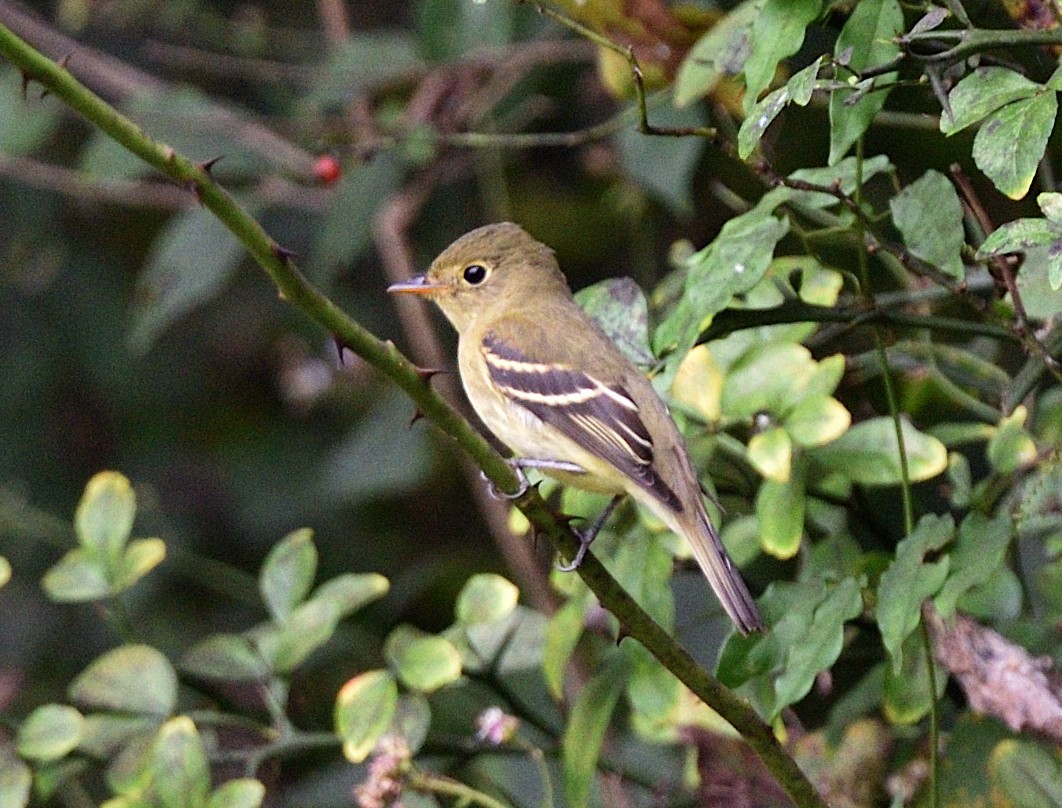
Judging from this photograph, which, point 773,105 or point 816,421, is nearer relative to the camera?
point 773,105

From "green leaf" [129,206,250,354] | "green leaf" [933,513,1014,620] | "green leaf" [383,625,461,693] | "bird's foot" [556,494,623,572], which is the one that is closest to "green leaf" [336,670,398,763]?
"green leaf" [383,625,461,693]

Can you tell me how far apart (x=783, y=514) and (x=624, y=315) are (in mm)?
404

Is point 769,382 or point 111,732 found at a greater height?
point 769,382

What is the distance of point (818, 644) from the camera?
86.6 inches

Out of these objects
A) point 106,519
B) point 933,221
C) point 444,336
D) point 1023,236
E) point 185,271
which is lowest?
point 444,336

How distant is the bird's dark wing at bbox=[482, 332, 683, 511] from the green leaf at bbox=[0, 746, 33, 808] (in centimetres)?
110

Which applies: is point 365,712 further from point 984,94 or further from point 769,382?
point 984,94

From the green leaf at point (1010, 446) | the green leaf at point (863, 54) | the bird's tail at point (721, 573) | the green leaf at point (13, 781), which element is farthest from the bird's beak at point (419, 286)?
the green leaf at point (863, 54)

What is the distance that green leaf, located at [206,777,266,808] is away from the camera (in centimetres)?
253

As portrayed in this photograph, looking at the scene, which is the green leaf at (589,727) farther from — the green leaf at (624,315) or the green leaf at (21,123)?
the green leaf at (21,123)

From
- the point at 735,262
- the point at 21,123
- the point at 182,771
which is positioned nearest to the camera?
the point at 735,262

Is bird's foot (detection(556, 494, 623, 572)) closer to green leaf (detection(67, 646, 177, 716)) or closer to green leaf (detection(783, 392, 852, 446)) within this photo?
green leaf (detection(783, 392, 852, 446))

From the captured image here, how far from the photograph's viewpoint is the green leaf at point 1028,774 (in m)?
2.30

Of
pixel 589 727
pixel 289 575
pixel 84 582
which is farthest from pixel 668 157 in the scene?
pixel 84 582
